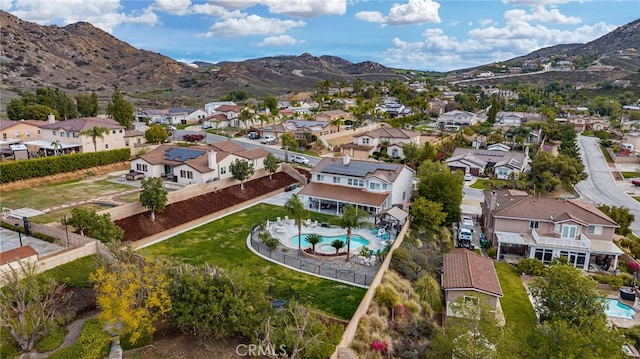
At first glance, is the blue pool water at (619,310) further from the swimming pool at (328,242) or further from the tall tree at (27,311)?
the tall tree at (27,311)

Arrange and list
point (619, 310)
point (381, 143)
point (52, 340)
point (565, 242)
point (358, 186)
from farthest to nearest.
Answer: point (381, 143)
point (358, 186)
point (565, 242)
point (619, 310)
point (52, 340)

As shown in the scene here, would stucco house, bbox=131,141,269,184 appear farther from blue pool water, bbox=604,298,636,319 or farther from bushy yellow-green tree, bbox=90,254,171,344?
blue pool water, bbox=604,298,636,319

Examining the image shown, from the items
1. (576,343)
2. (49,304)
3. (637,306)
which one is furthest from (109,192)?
(637,306)

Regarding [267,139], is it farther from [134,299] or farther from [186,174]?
[134,299]

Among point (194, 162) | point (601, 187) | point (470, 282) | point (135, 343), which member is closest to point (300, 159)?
point (194, 162)

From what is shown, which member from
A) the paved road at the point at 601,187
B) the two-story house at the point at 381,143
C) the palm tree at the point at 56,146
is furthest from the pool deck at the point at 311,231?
the two-story house at the point at 381,143

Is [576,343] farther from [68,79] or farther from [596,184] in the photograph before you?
[68,79]

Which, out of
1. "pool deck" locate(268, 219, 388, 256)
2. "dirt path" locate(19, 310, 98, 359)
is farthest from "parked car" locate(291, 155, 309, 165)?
"dirt path" locate(19, 310, 98, 359)
